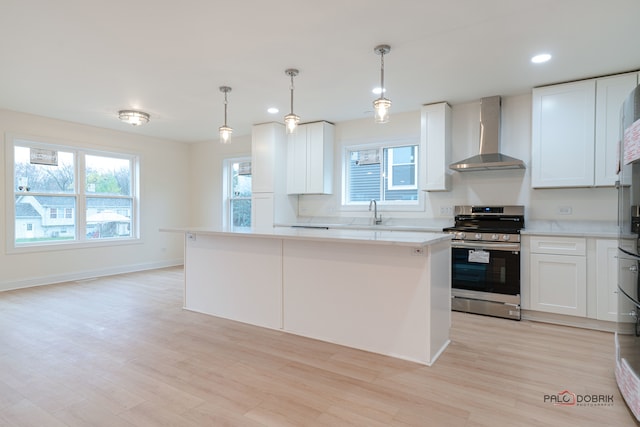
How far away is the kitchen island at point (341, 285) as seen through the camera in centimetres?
264

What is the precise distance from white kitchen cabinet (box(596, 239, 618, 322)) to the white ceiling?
1722 millimetres

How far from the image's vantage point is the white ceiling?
2.49 meters

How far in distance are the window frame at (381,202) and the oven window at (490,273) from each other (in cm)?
109

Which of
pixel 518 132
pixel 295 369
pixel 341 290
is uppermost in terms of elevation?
pixel 518 132

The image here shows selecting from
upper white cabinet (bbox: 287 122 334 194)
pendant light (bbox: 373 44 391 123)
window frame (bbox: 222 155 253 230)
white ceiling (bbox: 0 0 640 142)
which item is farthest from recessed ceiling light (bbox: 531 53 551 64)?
window frame (bbox: 222 155 253 230)

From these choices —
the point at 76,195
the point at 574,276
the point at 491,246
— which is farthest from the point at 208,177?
the point at 574,276

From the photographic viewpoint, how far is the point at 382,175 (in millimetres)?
5348

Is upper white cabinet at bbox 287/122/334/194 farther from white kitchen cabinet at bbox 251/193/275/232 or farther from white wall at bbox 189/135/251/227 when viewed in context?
white wall at bbox 189/135/251/227

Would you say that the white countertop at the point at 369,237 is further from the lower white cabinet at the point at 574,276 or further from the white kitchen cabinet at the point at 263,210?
the white kitchen cabinet at the point at 263,210

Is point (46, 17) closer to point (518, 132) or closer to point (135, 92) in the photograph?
point (135, 92)

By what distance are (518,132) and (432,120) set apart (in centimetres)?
101

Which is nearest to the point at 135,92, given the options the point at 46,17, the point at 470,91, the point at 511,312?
the point at 46,17

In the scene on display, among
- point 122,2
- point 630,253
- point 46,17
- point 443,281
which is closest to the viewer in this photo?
point 630,253

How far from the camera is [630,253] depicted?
2.10 m
